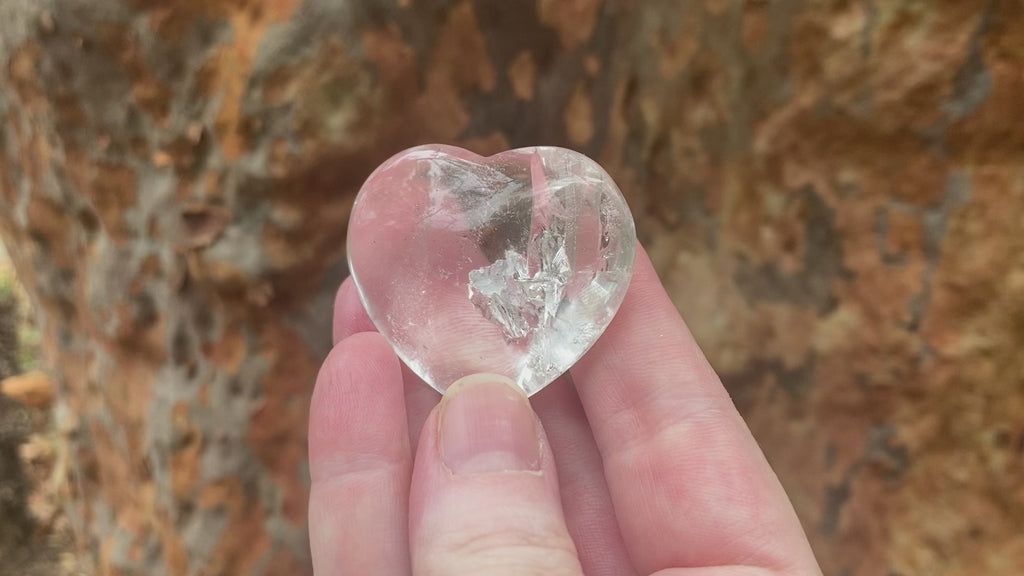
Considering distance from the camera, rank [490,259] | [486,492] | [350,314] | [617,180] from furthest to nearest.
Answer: [617,180] → [350,314] → [490,259] → [486,492]

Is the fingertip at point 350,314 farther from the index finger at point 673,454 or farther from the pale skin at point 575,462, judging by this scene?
the index finger at point 673,454

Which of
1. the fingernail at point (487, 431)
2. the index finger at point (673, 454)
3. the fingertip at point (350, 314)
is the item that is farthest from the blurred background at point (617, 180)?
the fingernail at point (487, 431)

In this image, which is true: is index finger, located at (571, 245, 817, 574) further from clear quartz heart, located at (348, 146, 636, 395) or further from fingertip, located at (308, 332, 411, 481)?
fingertip, located at (308, 332, 411, 481)

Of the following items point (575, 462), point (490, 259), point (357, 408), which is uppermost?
point (490, 259)

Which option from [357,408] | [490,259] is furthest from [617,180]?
[357,408]

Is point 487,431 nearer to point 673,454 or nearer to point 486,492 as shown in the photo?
point 486,492

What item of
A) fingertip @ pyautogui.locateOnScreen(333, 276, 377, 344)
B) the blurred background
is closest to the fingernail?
fingertip @ pyautogui.locateOnScreen(333, 276, 377, 344)
